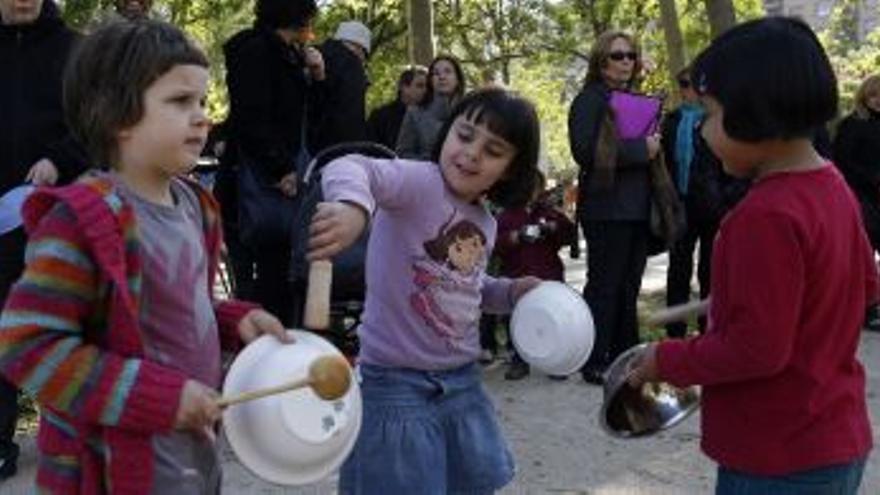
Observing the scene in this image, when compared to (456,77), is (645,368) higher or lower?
lower

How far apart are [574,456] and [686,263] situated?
2.45 meters

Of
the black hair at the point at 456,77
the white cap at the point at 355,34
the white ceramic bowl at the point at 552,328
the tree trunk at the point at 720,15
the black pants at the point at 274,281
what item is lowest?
the black pants at the point at 274,281

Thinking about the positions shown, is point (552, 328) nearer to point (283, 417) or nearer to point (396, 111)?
point (283, 417)

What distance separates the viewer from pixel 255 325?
2.29 meters

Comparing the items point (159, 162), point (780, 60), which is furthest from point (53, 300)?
point (780, 60)

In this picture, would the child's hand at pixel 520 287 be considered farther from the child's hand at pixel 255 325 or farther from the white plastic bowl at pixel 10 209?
the white plastic bowl at pixel 10 209

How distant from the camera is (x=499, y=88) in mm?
3195

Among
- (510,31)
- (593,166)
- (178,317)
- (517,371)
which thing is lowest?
(517,371)

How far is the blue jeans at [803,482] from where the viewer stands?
7.76ft

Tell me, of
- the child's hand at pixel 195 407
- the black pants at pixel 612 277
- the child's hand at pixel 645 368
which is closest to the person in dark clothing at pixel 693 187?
the black pants at pixel 612 277

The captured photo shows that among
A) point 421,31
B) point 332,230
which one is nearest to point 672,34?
point 421,31

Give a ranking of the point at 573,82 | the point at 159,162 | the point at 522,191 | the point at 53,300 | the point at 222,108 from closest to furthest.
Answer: the point at 53,300 < the point at 159,162 < the point at 522,191 < the point at 222,108 < the point at 573,82

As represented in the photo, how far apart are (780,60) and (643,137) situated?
Answer: 12.1 ft

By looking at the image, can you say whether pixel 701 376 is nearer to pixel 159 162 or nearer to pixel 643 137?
pixel 159 162
